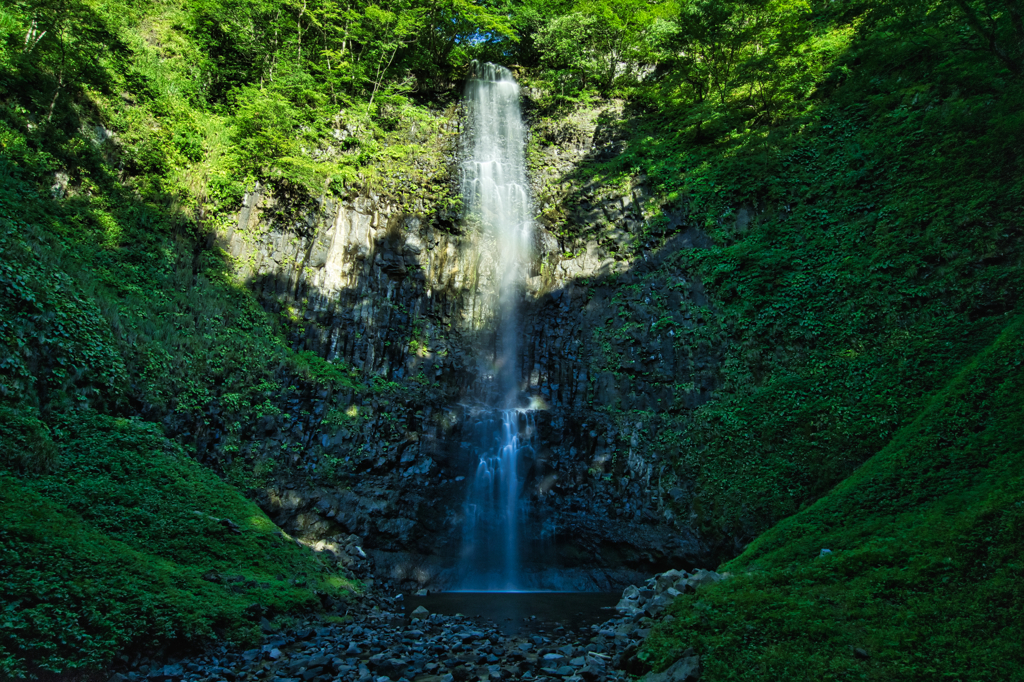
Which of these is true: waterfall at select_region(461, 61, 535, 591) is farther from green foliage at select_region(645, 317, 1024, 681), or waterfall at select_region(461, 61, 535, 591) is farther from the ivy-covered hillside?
green foliage at select_region(645, 317, 1024, 681)

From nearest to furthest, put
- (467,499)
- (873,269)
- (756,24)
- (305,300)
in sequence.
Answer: (873,269) < (467,499) < (305,300) < (756,24)

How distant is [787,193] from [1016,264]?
6.97m

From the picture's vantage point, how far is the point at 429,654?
287 inches

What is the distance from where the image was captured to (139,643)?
6102mm

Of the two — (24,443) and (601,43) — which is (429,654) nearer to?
(24,443)

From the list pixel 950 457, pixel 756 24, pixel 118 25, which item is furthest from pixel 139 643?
pixel 756 24

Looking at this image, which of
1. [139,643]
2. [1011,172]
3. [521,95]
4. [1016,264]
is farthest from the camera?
[521,95]

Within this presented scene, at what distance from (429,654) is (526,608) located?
15.2 feet

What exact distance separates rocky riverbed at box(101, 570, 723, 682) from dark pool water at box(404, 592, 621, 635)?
26 cm

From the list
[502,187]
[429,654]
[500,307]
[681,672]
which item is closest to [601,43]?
[502,187]

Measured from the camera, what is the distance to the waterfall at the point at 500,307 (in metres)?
14.9

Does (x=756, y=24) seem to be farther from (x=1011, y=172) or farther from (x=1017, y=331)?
(x=1017, y=331)

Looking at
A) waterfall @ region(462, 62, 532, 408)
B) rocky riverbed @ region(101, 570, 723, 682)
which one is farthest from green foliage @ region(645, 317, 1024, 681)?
waterfall @ region(462, 62, 532, 408)

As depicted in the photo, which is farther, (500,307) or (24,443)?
(500,307)
